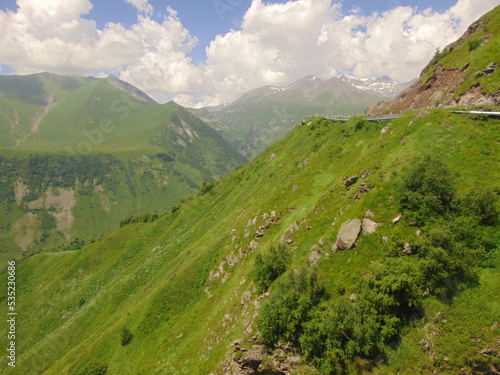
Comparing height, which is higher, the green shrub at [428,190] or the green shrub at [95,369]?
the green shrub at [428,190]

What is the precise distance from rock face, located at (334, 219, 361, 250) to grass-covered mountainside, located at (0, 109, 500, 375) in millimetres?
161

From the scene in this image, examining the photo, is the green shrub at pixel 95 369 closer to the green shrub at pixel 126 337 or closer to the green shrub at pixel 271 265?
the green shrub at pixel 126 337

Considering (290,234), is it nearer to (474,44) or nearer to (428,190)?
(428,190)

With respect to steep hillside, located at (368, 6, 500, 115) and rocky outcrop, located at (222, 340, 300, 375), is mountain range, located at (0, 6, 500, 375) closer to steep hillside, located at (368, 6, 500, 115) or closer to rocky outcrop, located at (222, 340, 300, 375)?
rocky outcrop, located at (222, 340, 300, 375)

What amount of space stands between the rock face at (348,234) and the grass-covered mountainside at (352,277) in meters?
0.16

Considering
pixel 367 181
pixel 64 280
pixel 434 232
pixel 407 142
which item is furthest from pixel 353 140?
pixel 64 280

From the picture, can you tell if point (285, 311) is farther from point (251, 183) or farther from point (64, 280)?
point (64, 280)

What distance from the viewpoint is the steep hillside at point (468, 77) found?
166 feet

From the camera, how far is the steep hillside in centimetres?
5053

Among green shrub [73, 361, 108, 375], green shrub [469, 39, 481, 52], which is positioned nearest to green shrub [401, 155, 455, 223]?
green shrub [73, 361, 108, 375]

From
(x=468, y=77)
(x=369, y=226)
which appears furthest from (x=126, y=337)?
(x=468, y=77)

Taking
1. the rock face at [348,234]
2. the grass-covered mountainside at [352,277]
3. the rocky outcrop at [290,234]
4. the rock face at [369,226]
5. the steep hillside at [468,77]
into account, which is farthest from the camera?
the steep hillside at [468,77]

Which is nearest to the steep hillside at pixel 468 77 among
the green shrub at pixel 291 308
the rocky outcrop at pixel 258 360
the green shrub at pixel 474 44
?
the green shrub at pixel 474 44

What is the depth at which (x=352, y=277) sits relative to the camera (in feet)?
87.9
